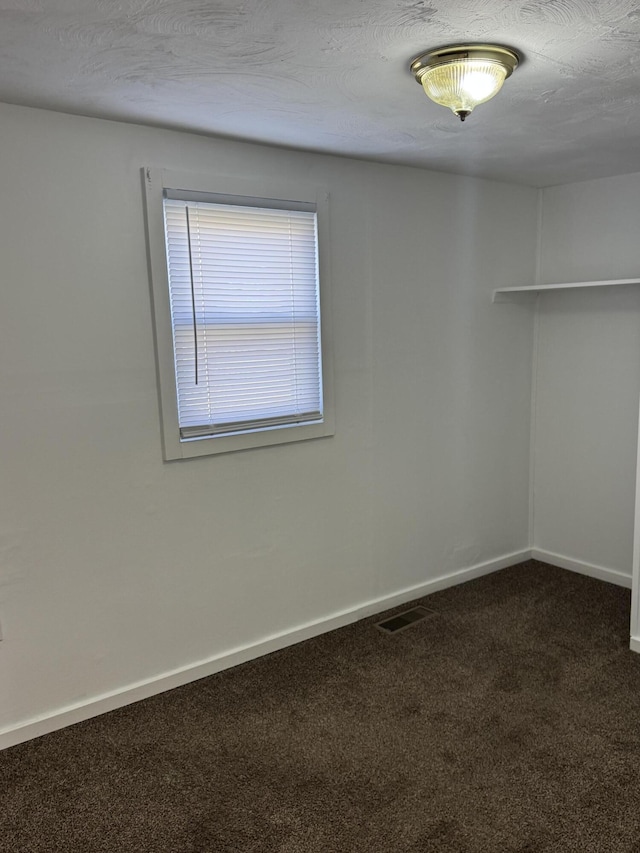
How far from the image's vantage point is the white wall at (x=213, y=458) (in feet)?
8.31

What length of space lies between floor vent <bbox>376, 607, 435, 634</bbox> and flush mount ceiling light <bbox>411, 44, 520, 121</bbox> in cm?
256

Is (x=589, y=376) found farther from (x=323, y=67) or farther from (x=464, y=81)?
(x=323, y=67)

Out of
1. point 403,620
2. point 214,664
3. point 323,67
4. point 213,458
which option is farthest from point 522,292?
point 214,664

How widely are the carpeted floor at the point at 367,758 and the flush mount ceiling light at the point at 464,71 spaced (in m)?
2.33

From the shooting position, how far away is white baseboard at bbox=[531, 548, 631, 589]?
13.2 ft

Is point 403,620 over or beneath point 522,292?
beneath

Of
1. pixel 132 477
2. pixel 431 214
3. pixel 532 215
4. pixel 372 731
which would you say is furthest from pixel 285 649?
pixel 532 215

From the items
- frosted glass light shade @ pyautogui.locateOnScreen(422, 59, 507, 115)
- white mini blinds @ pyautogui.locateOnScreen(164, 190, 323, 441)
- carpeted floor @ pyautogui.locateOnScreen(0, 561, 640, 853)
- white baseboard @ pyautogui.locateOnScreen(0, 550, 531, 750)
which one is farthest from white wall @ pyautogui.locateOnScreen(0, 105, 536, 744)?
frosted glass light shade @ pyautogui.locateOnScreen(422, 59, 507, 115)

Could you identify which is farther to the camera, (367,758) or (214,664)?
(214,664)

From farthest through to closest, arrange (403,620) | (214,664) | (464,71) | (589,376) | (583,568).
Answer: (583,568) → (589,376) → (403,620) → (214,664) → (464,71)

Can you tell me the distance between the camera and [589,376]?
161 inches

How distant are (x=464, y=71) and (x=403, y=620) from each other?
271 cm

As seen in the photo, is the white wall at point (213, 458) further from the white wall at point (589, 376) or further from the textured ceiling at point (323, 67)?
the textured ceiling at point (323, 67)

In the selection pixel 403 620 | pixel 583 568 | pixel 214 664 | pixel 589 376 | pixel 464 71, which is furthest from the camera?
pixel 583 568
